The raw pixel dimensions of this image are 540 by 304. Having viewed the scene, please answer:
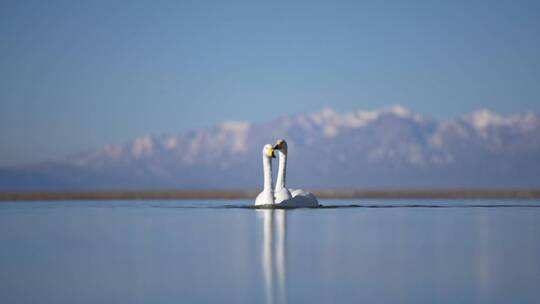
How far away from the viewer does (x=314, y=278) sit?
20.0 m

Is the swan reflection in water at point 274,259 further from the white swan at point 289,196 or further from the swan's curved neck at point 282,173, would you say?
the swan's curved neck at point 282,173

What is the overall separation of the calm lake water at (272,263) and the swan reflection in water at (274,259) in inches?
1.1

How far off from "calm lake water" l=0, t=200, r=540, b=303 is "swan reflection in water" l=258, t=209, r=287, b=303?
3 centimetres

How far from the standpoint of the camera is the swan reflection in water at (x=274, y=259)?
700 inches

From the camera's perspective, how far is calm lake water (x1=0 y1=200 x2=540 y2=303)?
17875mm

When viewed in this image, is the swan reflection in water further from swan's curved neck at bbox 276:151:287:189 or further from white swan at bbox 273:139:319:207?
swan's curved neck at bbox 276:151:287:189

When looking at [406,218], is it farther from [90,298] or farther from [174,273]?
[90,298]

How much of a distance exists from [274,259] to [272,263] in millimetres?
939

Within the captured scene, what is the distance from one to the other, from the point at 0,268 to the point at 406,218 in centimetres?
2637

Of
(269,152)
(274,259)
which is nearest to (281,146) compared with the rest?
(269,152)

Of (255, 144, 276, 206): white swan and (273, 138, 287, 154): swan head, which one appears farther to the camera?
(273, 138, 287, 154): swan head

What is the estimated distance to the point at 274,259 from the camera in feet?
77.0

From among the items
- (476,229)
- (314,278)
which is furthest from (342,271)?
(476,229)

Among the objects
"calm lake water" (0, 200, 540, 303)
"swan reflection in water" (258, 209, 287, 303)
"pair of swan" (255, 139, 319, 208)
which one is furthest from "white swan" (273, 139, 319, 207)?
"calm lake water" (0, 200, 540, 303)
